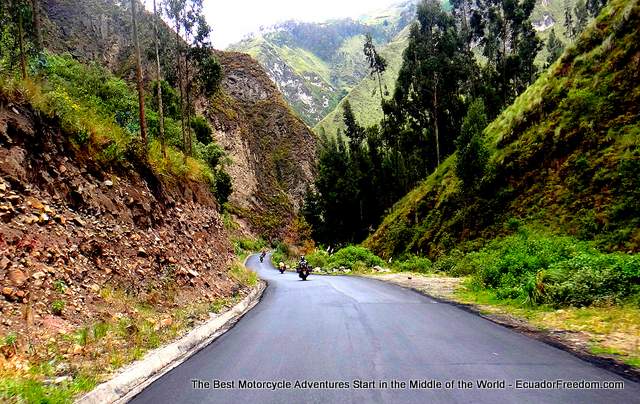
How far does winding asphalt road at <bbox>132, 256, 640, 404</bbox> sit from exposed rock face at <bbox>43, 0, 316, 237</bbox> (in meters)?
32.8

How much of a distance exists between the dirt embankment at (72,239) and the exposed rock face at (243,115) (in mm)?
26898

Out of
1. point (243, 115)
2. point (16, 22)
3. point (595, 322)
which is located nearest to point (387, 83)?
point (243, 115)

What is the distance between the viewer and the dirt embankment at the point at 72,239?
7.41 meters

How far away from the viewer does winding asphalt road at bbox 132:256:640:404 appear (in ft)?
16.7

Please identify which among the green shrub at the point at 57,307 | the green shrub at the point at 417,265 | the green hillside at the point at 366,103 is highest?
the green hillside at the point at 366,103

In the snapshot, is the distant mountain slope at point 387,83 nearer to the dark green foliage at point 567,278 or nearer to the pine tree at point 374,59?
the pine tree at point 374,59

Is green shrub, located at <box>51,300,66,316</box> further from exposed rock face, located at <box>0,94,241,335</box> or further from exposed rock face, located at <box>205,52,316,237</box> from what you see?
exposed rock face, located at <box>205,52,316,237</box>

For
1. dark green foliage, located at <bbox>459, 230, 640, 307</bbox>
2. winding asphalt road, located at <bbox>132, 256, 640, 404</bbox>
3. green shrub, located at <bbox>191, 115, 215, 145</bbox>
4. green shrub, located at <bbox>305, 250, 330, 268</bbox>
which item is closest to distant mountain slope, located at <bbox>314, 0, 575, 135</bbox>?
green shrub, located at <bbox>191, 115, 215, 145</bbox>

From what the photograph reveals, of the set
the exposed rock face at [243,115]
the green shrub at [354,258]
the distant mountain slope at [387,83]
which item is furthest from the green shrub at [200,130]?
the distant mountain slope at [387,83]

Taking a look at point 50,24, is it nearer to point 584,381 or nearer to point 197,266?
point 197,266

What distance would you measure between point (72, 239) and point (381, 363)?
21.9 feet

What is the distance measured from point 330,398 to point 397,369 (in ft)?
4.55

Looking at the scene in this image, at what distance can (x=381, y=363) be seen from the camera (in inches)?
255

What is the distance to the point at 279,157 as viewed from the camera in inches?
4456
